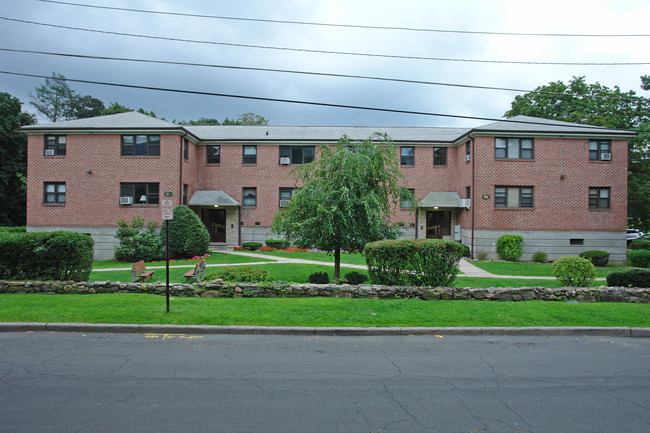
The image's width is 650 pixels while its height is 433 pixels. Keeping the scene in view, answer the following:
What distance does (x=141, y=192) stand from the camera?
24.5 m

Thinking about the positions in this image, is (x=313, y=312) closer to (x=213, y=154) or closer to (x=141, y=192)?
(x=141, y=192)

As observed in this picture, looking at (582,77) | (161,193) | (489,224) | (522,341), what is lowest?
(522,341)

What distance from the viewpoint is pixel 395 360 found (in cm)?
655

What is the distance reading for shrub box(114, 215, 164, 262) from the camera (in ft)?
70.6

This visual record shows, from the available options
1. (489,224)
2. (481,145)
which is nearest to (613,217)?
(489,224)

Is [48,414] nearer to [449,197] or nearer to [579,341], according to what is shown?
[579,341]

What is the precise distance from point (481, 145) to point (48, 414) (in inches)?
939

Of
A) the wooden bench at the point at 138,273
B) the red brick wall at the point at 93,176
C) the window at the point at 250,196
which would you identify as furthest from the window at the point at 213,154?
the wooden bench at the point at 138,273

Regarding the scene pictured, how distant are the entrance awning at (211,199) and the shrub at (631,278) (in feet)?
67.6

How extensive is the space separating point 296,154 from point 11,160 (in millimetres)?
29328

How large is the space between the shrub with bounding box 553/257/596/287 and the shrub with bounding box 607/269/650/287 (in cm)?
60

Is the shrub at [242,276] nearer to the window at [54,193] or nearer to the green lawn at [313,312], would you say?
the green lawn at [313,312]

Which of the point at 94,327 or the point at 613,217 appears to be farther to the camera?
the point at 613,217

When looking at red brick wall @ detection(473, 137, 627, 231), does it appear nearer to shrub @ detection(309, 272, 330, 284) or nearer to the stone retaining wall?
the stone retaining wall
